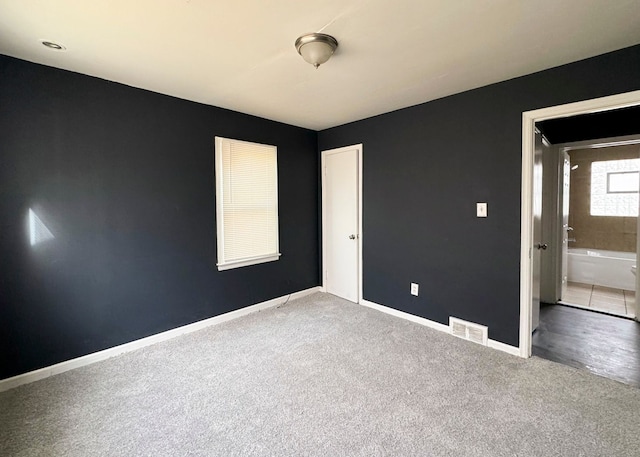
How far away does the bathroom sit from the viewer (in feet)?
15.0

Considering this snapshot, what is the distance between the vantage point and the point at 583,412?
1885 millimetres

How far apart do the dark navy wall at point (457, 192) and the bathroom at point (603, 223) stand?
2.50m

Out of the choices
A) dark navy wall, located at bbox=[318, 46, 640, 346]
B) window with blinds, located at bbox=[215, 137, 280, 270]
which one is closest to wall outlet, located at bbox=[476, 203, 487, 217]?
dark navy wall, located at bbox=[318, 46, 640, 346]

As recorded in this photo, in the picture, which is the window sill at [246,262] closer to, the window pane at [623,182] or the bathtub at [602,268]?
the bathtub at [602,268]

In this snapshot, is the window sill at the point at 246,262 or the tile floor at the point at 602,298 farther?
the tile floor at the point at 602,298

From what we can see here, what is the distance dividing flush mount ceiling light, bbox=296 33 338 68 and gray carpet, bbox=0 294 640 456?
91.9 inches

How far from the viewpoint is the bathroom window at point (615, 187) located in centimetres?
491

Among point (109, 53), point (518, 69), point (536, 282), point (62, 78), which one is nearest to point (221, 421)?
point (109, 53)

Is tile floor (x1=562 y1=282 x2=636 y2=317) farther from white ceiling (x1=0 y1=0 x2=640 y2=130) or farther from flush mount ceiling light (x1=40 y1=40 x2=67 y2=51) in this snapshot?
flush mount ceiling light (x1=40 y1=40 x2=67 y2=51)

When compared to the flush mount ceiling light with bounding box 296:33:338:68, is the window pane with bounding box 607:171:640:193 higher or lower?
lower

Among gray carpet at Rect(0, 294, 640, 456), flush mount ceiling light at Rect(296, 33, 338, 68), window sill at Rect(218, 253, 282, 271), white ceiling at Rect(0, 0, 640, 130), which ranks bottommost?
gray carpet at Rect(0, 294, 640, 456)

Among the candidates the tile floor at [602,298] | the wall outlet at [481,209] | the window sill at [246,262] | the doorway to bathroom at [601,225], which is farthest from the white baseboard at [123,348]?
the doorway to bathroom at [601,225]

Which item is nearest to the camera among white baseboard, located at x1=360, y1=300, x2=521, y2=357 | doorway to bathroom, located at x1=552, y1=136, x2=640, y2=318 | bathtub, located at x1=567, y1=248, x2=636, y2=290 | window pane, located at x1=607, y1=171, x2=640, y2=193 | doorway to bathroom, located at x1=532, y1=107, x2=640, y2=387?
→ white baseboard, located at x1=360, y1=300, x2=521, y2=357

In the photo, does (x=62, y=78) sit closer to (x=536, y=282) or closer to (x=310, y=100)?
(x=310, y=100)
